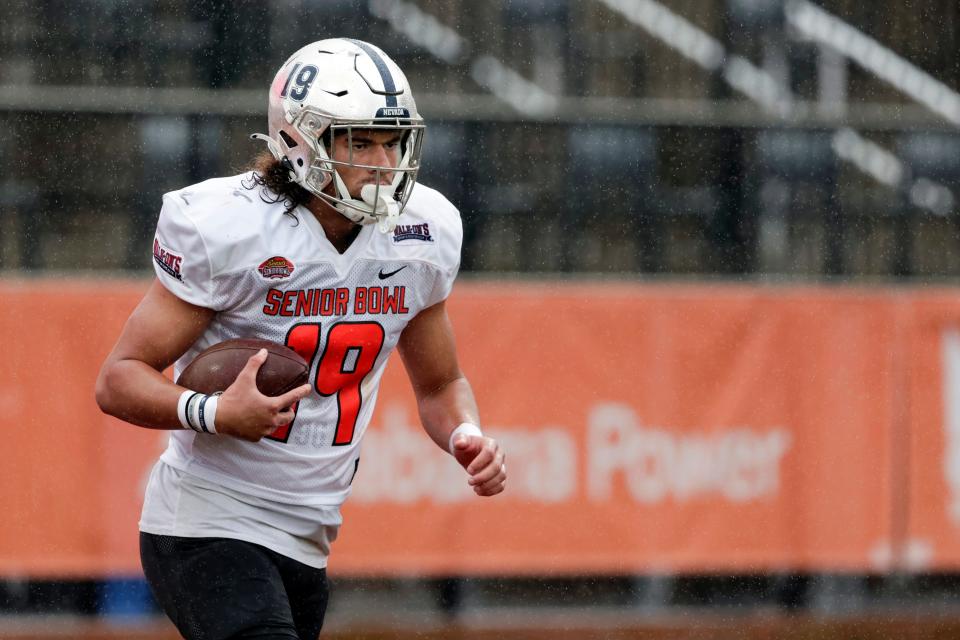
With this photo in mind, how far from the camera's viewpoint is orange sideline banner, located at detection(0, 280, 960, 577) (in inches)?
276

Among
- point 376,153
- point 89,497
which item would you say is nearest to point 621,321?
point 89,497

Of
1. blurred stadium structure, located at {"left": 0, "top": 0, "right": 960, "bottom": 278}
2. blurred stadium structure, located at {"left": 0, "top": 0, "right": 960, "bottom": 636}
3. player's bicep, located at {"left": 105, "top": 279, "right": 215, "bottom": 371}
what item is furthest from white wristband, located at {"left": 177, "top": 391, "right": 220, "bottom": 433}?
blurred stadium structure, located at {"left": 0, "top": 0, "right": 960, "bottom": 278}

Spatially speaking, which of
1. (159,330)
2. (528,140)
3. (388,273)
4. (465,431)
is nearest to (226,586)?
(159,330)

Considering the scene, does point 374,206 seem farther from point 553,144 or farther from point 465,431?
point 553,144

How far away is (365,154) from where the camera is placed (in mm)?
3559

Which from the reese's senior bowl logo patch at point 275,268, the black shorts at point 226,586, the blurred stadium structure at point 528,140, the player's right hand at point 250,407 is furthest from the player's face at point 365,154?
the blurred stadium structure at point 528,140

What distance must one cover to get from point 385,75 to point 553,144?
210 inches

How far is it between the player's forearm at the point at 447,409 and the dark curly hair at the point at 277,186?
0.67m

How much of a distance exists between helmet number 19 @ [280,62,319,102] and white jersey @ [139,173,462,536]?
243 mm

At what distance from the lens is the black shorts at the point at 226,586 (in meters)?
3.28

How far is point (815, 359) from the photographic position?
757cm

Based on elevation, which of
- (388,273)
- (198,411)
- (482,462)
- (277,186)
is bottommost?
(482,462)

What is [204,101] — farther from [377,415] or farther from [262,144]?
[377,415]

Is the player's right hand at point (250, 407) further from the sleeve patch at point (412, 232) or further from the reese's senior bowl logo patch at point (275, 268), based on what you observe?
the sleeve patch at point (412, 232)
